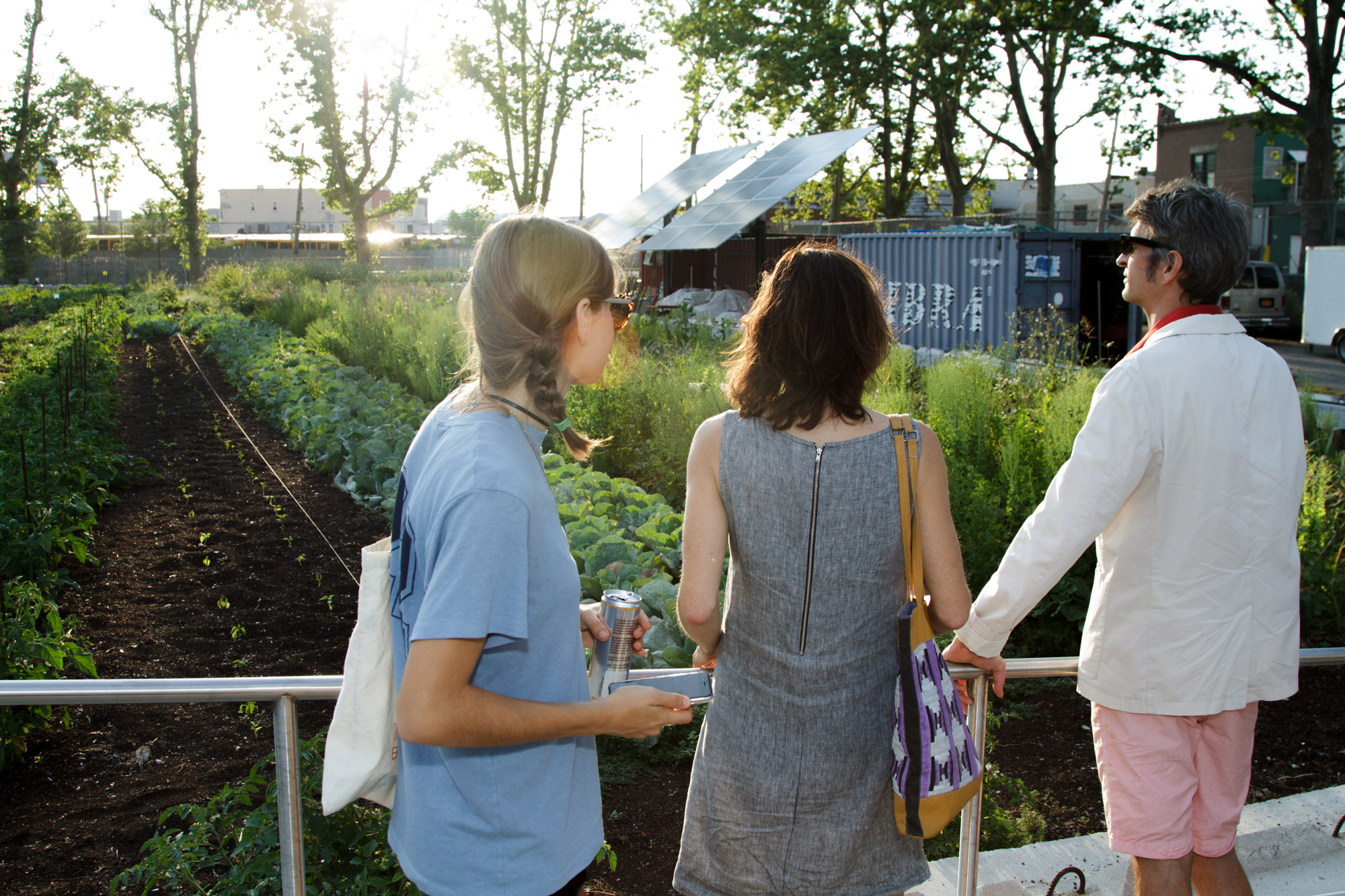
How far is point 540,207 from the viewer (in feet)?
5.62

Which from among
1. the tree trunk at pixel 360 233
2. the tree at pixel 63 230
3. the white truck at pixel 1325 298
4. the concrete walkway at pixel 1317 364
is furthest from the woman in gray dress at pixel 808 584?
the tree at pixel 63 230

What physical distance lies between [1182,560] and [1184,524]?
0.08 meters

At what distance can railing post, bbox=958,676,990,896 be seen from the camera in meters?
2.12

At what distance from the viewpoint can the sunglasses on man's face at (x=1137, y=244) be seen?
84.4 inches

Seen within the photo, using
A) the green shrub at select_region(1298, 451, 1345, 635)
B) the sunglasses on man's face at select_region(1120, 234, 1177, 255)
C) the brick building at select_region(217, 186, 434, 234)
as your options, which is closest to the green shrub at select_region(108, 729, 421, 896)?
the sunglasses on man's face at select_region(1120, 234, 1177, 255)

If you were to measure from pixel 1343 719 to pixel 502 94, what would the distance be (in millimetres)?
40936

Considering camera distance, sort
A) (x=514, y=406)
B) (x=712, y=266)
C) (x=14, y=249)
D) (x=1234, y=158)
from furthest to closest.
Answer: (x=1234, y=158) → (x=14, y=249) → (x=712, y=266) → (x=514, y=406)

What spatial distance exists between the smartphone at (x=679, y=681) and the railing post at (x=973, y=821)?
0.70 m

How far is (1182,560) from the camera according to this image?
201 cm

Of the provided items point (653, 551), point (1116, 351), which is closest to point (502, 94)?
point (1116, 351)

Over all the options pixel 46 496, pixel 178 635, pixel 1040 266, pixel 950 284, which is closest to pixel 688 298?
pixel 950 284

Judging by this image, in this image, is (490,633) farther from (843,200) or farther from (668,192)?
(843,200)

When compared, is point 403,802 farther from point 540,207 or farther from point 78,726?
point 78,726

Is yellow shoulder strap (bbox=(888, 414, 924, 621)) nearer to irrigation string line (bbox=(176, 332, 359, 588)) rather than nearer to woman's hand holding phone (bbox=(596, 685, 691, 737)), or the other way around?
woman's hand holding phone (bbox=(596, 685, 691, 737))
